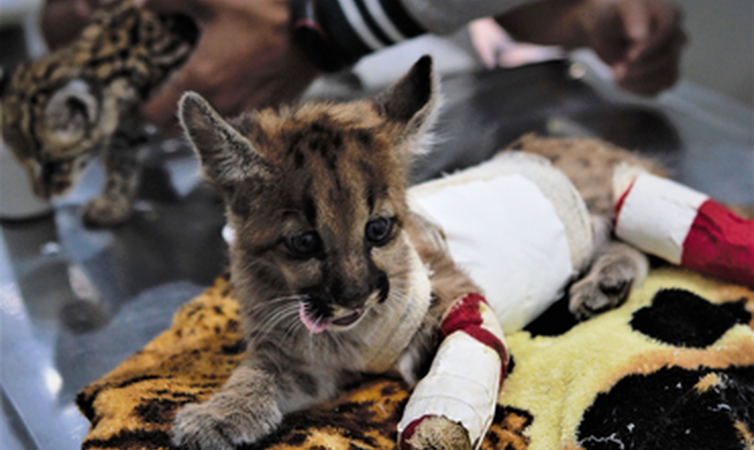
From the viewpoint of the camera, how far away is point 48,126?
2303 millimetres

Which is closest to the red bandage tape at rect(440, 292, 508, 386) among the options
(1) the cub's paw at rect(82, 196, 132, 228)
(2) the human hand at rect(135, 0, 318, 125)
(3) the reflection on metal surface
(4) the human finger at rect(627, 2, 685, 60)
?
(3) the reflection on metal surface

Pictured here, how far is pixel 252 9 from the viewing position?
2479 mm

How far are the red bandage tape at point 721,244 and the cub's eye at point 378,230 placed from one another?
0.78m

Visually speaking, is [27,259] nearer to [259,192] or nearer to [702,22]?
[259,192]

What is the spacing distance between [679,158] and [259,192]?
1.92m

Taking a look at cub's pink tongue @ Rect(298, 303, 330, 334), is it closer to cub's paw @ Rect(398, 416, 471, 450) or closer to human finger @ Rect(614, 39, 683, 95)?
cub's paw @ Rect(398, 416, 471, 450)

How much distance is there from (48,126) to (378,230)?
144 centimetres

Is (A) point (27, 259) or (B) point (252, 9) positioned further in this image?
(B) point (252, 9)

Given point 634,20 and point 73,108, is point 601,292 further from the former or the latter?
point 73,108

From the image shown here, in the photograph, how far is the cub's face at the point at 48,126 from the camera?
230 cm

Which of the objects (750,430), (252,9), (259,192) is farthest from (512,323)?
(252,9)

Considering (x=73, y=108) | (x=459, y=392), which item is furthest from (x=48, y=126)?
(x=459, y=392)

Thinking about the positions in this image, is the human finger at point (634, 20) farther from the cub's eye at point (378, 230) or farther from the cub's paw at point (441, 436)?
the cub's paw at point (441, 436)

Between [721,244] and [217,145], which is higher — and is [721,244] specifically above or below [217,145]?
below
